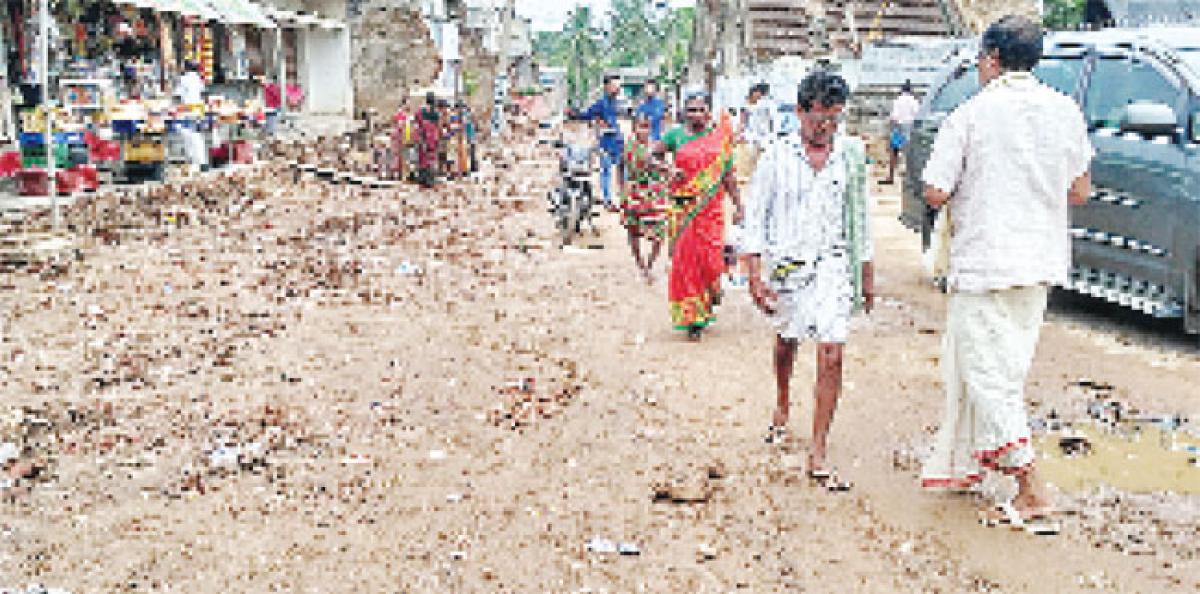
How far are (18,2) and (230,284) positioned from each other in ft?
23.7

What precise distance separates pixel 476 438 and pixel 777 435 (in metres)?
1.51

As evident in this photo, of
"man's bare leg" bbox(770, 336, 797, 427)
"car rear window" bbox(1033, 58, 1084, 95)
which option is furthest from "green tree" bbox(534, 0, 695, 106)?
"man's bare leg" bbox(770, 336, 797, 427)

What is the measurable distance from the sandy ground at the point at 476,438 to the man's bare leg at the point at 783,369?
0.59 feet

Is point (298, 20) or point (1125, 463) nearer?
point (1125, 463)

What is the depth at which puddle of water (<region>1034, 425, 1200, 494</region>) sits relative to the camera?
14.1 feet

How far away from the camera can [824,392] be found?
4238 mm

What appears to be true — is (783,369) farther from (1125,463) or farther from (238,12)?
(238,12)

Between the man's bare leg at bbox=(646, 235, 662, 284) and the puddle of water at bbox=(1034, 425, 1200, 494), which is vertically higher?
the man's bare leg at bbox=(646, 235, 662, 284)

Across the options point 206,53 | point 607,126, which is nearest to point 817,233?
point 607,126

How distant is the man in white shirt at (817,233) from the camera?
4.16 meters

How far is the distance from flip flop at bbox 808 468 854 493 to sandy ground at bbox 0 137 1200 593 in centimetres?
7

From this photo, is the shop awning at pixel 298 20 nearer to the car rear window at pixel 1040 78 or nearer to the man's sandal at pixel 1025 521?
the car rear window at pixel 1040 78

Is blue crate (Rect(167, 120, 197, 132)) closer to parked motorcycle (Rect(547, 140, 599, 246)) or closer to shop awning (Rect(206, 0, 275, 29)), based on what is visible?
shop awning (Rect(206, 0, 275, 29))

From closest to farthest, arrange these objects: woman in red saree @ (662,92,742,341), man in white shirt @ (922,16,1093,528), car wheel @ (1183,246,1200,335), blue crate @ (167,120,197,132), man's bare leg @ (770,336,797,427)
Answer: man in white shirt @ (922,16,1093,528)
man's bare leg @ (770,336,797,427)
car wheel @ (1183,246,1200,335)
woman in red saree @ (662,92,742,341)
blue crate @ (167,120,197,132)
